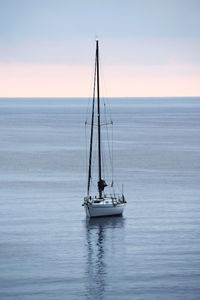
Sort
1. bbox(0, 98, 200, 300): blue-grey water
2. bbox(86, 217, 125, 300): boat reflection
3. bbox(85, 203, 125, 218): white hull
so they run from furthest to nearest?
1. bbox(85, 203, 125, 218): white hull
2. bbox(86, 217, 125, 300): boat reflection
3. bbox(0, 98, 200, 300): blue-grey water

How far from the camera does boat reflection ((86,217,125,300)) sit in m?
53.8

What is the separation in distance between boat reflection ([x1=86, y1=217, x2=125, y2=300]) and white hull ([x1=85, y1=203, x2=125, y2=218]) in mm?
435

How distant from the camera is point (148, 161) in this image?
12381cm

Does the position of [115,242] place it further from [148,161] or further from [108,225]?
[148,161]

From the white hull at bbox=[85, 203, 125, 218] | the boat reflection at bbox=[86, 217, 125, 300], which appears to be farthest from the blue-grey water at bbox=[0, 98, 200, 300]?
the white hull at bbox=[85, 203, 125, 218]

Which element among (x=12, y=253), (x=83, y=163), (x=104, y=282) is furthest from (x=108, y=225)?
(x=83, y=163)

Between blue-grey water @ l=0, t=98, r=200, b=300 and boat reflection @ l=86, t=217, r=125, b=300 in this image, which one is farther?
boat reflection @ l=86, t=217, r=125, b=300

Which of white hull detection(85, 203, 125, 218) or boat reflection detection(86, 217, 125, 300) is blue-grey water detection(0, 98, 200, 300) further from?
white hull detection(85, 203, 125, 218)

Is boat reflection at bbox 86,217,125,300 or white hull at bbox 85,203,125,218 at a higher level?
white hull at bbox 85,203,125,218

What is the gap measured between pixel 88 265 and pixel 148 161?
66.3 m

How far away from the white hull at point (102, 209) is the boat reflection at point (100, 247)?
44 centimetres

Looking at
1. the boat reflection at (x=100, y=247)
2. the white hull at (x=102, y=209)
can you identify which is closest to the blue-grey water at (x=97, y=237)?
Result: the boat reflection at (x=100, y=247)

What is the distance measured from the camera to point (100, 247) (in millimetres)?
63406

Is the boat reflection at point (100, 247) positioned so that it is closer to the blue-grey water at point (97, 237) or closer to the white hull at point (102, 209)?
the blue-grey water at point (97, 237)
